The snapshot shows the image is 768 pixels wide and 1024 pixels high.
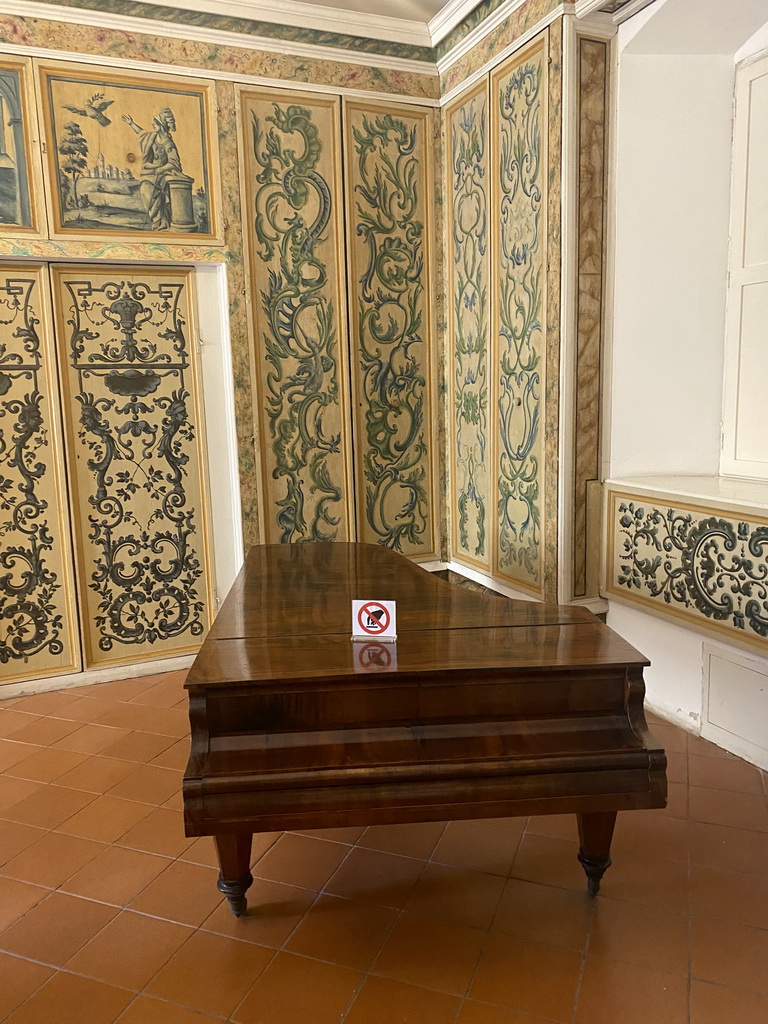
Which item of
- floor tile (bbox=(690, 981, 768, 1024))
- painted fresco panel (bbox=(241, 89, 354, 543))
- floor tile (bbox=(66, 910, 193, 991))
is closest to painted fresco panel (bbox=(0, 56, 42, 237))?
painted fresco panel (bbox=(241, 89, 354, 543))

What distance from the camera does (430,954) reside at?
2.02 metres

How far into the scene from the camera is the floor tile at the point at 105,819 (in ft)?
8.65

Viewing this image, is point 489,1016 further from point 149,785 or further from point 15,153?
point 15,153

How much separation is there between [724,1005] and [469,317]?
10.5ft

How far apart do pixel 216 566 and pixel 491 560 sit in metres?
1.49

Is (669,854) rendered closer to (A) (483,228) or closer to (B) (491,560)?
(B) (491,560)

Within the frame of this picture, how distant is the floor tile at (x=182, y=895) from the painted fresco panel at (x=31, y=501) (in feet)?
6.13

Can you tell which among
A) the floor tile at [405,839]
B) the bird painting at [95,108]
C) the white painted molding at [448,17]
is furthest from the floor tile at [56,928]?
the white painted molding at [448,17]

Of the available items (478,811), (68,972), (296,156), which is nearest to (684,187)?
(296,156)

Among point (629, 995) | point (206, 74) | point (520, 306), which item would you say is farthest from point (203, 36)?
point (629, 995)

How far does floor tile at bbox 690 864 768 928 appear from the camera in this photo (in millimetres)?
2137

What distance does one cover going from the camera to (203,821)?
1.72 metres

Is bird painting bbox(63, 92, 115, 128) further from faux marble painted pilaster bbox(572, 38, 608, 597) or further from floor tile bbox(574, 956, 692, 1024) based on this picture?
floor tile bbox(574, 956, 692, 1024)

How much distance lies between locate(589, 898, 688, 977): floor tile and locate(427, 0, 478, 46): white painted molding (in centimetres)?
386
